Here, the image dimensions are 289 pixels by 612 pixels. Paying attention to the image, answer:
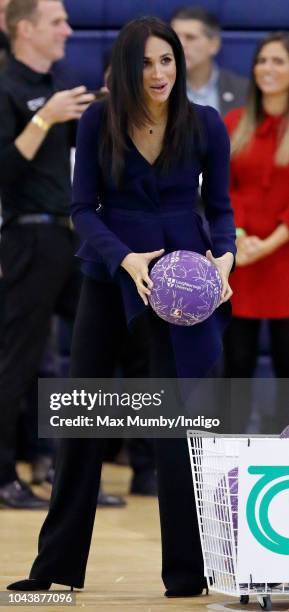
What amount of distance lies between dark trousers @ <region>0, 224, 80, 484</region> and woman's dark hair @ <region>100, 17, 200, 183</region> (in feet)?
5.82

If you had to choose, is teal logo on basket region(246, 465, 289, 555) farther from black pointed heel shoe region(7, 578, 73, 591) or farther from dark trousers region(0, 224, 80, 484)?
dark trousers region(0, 224, 80, 484)

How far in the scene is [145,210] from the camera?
130 inches

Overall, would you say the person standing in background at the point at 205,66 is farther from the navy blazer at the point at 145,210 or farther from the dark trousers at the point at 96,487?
the dark trousers at the point at 96,487

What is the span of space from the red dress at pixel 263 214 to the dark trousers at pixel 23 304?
70 centimetres

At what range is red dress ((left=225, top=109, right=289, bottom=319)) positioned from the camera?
5.07 meters

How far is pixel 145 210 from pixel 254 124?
75.0 inches

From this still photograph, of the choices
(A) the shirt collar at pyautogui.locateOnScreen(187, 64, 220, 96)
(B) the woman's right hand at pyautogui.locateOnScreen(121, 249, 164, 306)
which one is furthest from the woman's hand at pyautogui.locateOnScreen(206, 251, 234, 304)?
(A) the shirt collar at pyautogui.locateOnScreen(187, 64, 220, 96)

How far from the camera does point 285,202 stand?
511 cm

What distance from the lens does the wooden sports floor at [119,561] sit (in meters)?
3.25

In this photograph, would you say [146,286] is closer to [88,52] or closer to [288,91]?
[288,91]

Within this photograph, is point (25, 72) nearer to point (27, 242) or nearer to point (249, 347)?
point (27, 242)

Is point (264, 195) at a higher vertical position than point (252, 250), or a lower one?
higher

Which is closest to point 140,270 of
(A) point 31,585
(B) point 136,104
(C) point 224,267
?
(C) point 224,267

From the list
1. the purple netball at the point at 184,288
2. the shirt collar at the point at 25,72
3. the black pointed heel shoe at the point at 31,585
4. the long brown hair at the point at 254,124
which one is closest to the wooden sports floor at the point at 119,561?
the black pointed heel shoe at the point at 31,585
